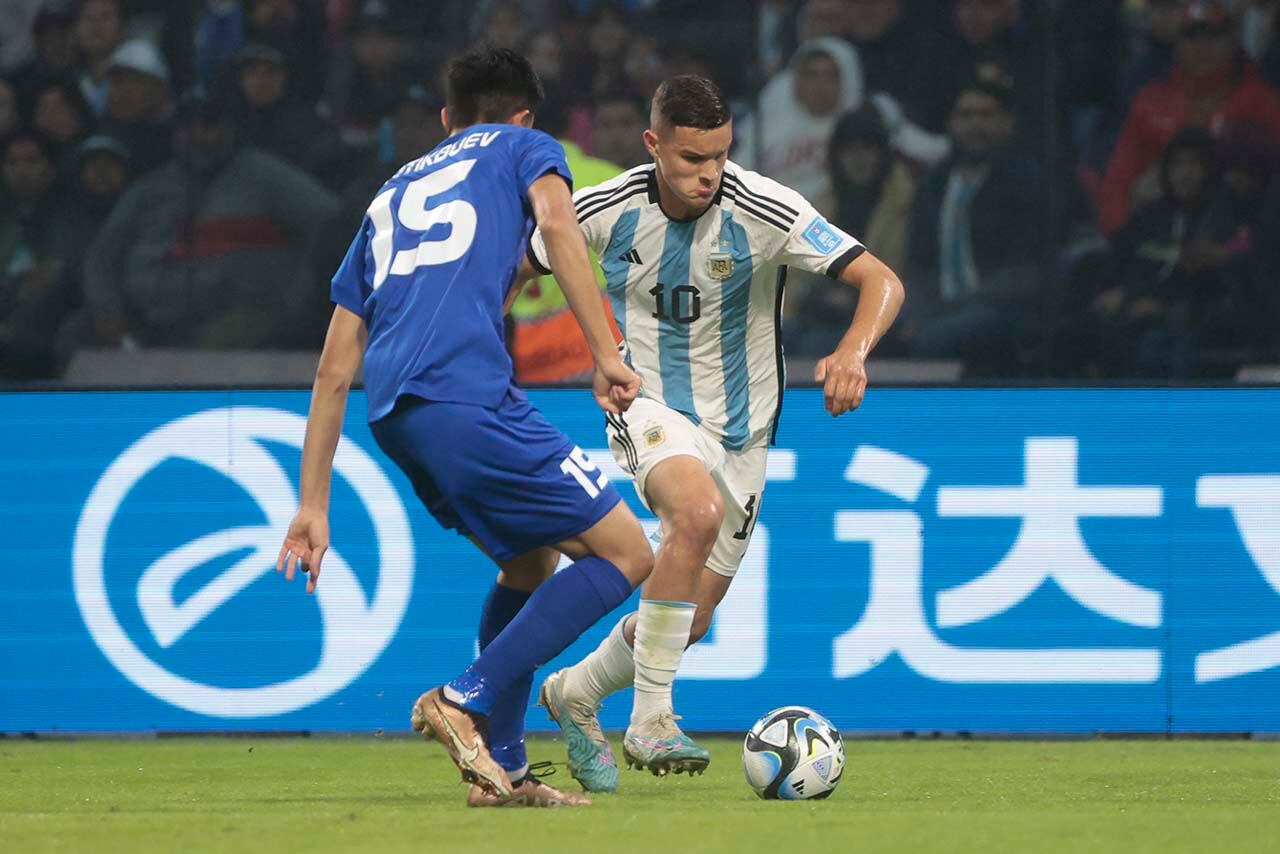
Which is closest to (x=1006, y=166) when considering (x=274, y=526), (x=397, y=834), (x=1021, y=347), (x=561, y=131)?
(x=1021, y=347)

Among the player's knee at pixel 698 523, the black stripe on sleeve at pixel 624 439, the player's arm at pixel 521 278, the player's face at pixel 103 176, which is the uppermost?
the player's arm at pixel 521 278

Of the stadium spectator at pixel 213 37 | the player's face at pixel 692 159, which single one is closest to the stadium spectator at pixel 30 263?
the stadium spectator at pixel 213 37

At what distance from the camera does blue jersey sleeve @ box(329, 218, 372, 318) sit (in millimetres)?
5074

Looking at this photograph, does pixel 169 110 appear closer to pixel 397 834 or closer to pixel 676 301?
pixel 676 301

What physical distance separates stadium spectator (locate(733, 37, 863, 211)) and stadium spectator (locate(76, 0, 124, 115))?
3122 mm

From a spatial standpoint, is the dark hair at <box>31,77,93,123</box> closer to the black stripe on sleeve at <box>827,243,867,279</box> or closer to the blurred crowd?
the blurred crowd

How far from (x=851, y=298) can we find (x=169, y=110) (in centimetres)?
346

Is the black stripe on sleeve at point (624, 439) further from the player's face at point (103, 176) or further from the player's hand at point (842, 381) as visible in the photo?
the player's face at point (103, 176)

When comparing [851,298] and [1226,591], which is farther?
[851,298]

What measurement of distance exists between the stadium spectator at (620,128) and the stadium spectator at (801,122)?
1.58 ft

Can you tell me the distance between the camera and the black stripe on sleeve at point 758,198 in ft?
20.7

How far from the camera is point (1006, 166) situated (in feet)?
32.8

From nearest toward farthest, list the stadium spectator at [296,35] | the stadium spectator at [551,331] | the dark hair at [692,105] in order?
1. the dark hair at [692,105]
2. the stadium spectator at [551,331]
3. the stadium spectator at [296,35]

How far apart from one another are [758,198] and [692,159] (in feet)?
0.99
